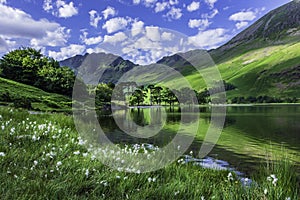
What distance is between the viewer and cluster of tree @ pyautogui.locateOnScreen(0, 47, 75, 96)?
75.6m

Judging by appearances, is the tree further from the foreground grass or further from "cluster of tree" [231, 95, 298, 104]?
the foreground grass

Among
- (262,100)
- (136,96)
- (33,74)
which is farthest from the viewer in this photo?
(262,100)

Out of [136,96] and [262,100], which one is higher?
[262,100]

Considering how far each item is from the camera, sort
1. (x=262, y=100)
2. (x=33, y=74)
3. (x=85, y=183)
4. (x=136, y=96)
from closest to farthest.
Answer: (x=85, y=183), (x=33, y=74), (x=136, y=96), (x=262, y=100)

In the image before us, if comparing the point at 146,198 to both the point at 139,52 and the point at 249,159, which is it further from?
the point at 249,159

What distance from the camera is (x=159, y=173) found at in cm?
704

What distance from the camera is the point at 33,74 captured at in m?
77.6

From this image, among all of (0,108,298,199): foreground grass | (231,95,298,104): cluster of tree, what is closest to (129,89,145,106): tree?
(231,95,298,104): cluster of tree

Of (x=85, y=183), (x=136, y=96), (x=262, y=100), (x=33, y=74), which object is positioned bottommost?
(x=85, y=183)

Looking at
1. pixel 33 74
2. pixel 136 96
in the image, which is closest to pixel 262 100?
pixel 136 96

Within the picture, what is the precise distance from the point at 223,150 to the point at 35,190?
663 inches

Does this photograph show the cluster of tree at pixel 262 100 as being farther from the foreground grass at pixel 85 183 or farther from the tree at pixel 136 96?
the foreground grass at pixel 85 183

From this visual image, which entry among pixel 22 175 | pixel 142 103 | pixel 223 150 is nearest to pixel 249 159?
pixel 223 150

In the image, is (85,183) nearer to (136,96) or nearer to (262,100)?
(136,96)
